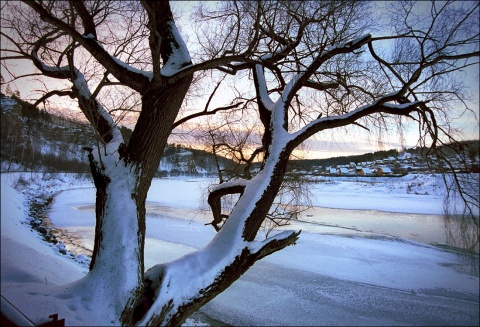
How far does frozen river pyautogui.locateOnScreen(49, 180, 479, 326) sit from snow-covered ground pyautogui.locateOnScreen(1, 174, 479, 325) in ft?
0.06

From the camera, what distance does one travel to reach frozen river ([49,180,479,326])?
4348 millimetres

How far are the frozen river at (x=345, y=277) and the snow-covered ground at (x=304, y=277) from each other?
0.02 m

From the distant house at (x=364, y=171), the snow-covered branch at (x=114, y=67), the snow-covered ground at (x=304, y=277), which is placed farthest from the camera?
the distant house at (x=364, y=171)

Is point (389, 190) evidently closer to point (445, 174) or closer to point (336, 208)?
point (336, 208)

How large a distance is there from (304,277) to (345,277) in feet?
2.89

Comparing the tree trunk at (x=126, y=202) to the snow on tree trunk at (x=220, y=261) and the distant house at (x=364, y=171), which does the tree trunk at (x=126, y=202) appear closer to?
the snow on tree trunk at (x=220, y=261)

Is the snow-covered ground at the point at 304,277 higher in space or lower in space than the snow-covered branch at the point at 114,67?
lower

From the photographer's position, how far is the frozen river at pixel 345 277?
14.3 feet

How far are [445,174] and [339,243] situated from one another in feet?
21.3

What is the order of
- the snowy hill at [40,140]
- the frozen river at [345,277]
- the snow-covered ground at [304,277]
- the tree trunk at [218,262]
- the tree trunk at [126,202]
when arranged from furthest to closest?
the frozen river at [345,277], the tree trunk at [218,262], the tree trunk at [126,202], the snow-covered ground at [304,277], the snowy hill at [40,140]

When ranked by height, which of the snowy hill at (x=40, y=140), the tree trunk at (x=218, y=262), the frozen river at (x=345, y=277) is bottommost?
the frozen river at (x=345, y=277)

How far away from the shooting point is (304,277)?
265 inches

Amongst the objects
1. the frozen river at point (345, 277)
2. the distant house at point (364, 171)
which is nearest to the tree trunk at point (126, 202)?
the frozen river at point (345, 277)

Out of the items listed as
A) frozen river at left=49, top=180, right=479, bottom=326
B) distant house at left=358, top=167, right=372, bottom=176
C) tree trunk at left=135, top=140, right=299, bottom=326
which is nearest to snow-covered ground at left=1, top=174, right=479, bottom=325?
frozen river at left=49, top=180, right=479, bottom=326
